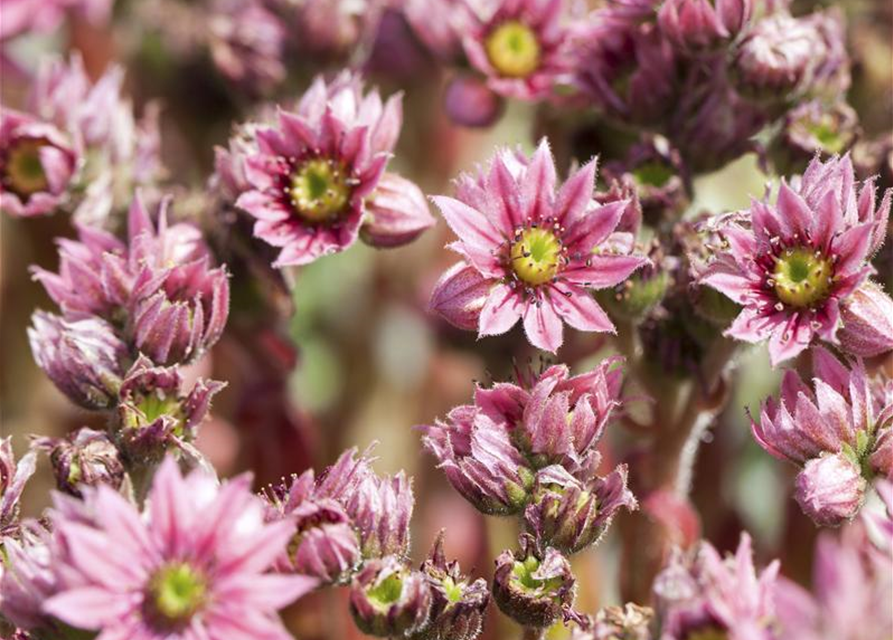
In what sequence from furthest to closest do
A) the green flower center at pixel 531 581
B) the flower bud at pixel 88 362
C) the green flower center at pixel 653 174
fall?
the green flower center at pixel 653 174
the flower bud at pixel 88 362
the green flower center at pixel 531 581

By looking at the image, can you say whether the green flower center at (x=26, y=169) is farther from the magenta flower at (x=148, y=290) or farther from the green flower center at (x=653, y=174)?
the green flower center at (x=653, y=174)

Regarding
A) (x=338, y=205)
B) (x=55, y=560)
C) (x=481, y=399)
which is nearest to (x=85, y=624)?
(x=55, y=560)

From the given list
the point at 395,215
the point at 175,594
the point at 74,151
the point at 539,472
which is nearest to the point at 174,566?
the point at 175,594

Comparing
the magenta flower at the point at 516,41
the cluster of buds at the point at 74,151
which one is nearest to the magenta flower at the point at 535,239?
the magenta flower at the point at 516,41

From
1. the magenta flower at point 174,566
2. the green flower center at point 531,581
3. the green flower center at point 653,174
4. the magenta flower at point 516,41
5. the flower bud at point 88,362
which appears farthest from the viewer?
the magenta flower at point 516,41

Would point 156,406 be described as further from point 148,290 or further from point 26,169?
point 26,169

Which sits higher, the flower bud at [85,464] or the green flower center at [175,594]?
the flower bud at [85,464]
